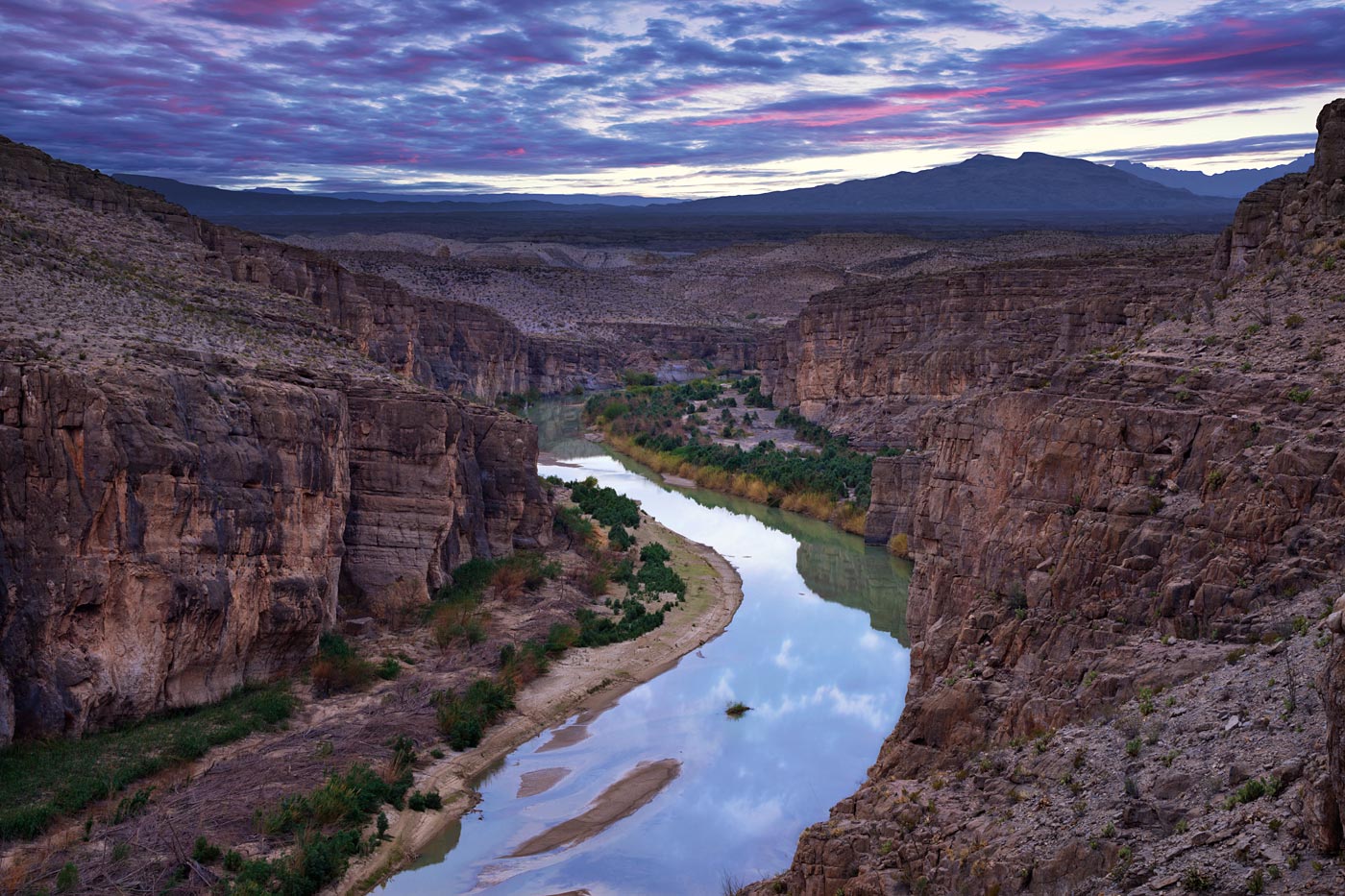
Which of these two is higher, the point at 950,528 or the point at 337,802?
the point at 950,528

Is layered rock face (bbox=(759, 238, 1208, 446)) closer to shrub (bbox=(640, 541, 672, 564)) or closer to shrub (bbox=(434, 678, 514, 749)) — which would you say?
shrub (bbox=(640, 541, 672, 564))

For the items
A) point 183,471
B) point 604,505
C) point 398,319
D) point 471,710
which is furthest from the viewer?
point 398,319

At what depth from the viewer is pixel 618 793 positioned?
84.0ft

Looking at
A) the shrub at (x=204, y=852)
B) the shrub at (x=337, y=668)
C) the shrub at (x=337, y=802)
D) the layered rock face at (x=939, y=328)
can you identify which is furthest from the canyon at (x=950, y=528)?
the layered rock face at (x=939, y=328)

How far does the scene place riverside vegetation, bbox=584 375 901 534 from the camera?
173 ft

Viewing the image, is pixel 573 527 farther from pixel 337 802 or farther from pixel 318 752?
pixel 337 802

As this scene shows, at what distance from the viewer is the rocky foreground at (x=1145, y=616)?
35.5 feet

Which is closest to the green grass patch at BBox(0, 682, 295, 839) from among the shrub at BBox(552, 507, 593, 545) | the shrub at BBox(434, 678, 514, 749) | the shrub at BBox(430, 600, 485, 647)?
the shrub at BBox(434, 678, 514, 749)

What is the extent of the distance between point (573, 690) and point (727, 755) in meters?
4.75

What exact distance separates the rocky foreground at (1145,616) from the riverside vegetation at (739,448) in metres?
29.2

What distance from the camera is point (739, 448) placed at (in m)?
63.6

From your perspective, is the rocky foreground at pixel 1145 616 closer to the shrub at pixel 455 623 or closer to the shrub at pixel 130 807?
the shrub at pixel 130 807

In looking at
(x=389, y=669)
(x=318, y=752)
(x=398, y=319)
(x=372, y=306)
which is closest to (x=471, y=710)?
(x=389, y=669)

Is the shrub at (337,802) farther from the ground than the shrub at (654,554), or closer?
farther from the ground
